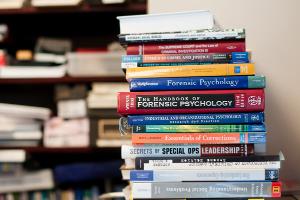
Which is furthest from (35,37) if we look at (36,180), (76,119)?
(36,180)

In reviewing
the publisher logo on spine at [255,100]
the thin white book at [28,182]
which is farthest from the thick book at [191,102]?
the thin white book at [28,182]

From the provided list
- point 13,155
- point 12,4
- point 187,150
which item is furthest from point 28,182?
point 187,150

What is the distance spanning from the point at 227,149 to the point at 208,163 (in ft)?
0.17

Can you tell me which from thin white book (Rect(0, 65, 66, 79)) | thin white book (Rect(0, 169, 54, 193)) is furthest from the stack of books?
thin white book (Rect(0, 169, 54, 193))

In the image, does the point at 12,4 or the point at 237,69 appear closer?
the point at 237,69

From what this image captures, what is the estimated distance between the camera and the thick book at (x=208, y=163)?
0.80m

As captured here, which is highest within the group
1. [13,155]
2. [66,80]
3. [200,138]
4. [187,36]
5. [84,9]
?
[84,9]

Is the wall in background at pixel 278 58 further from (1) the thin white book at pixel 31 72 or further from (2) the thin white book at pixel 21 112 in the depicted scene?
(2) the thin white book at pixel 21 112

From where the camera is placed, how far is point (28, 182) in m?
1.75

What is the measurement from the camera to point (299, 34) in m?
1.19

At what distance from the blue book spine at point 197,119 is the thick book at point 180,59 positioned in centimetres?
12

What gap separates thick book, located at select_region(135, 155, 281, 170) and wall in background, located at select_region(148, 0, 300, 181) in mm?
412

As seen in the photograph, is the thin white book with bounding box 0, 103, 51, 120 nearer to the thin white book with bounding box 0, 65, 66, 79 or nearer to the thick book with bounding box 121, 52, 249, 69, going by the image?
the thin white book with bounding box 0, 65, 66, 79

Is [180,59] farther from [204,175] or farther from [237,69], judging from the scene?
[204,175]
